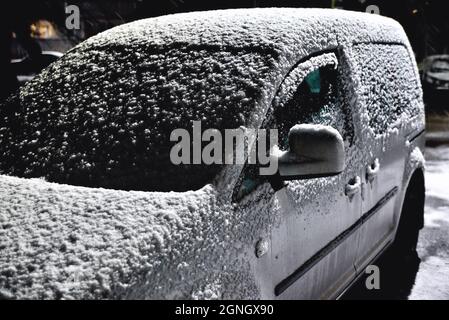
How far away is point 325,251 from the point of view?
232cm

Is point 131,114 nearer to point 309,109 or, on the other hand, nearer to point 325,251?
point 309,109

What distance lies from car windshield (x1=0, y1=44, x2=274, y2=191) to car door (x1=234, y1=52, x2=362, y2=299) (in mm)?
194

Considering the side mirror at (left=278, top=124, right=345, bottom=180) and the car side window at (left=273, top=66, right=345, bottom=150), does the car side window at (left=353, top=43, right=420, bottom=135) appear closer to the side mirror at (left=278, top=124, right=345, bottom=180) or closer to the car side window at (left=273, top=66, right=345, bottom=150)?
the car side window at (left=273, top=66, right=345, bottom=150)

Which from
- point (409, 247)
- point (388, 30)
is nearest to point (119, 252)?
point (388, 30)

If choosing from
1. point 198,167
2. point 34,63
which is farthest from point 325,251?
point 34,63

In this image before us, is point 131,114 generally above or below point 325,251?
above

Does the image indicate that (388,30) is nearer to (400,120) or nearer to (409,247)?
(400,120)

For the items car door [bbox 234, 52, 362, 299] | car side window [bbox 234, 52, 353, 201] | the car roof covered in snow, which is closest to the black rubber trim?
car door [bbox 234, 52, 362, 299]

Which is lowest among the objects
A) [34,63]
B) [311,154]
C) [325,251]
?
[34,63]

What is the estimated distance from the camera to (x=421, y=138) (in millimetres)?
4000

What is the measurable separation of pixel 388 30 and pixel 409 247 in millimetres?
1691

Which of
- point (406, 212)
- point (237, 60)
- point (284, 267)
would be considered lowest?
point (406, 212)

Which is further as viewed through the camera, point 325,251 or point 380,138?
Answer: point 380,138

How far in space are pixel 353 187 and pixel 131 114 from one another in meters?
1.15
